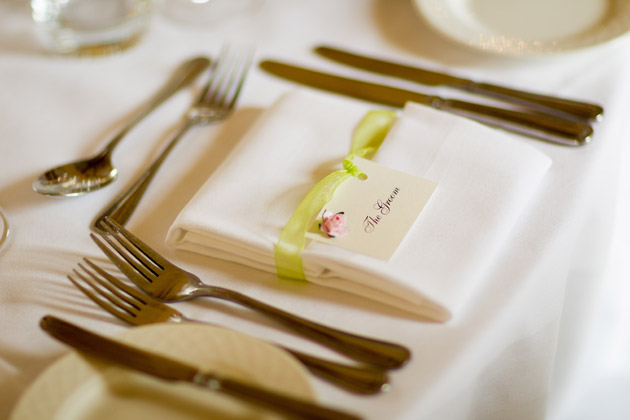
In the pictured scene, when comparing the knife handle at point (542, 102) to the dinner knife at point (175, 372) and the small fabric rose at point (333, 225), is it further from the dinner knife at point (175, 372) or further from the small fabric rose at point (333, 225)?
the dinner knife at point (175, 372)

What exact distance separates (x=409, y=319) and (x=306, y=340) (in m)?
0.12

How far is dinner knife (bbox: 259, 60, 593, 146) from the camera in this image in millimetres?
885

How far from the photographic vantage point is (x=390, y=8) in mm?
1213

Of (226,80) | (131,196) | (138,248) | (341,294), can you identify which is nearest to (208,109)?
(226,80)

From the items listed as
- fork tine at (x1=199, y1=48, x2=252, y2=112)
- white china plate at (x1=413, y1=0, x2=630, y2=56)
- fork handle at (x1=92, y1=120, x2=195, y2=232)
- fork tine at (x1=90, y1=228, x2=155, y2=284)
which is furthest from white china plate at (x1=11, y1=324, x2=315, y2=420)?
white china plate at (x1=413, y1=0, x2=630, y2=56)

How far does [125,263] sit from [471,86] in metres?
0.62

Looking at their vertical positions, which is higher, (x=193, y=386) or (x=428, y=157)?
(x=428, y=157)

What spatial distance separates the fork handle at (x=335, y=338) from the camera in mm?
610

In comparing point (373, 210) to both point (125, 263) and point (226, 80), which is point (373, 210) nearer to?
point (125, 263)

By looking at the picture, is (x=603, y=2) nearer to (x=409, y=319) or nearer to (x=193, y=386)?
(x=409, y=319)

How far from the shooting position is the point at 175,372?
0.56 meters

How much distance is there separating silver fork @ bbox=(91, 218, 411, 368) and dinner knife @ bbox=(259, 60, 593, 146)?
17.5 inches

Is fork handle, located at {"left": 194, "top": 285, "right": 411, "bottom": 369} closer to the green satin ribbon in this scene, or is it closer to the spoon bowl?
the green satin ribbon

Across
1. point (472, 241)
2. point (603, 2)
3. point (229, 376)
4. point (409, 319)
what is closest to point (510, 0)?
point (603, 2)
